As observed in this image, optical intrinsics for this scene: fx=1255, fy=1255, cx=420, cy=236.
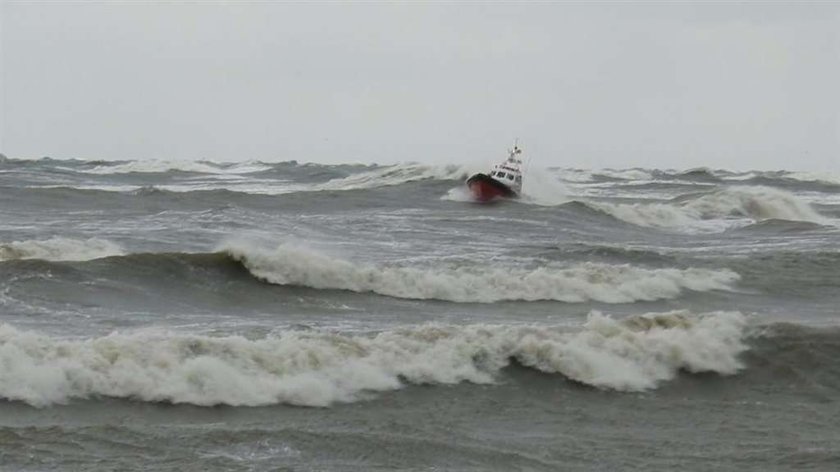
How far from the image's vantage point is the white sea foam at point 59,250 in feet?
70.4

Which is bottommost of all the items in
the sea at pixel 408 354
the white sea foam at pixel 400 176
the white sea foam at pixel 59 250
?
the sea at pixel 408 354

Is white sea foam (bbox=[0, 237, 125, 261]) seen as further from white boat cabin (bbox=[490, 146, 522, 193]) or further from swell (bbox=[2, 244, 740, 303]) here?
white boat cabin (bbox=[490, 146, 522, 193])

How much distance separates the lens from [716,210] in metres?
45.2

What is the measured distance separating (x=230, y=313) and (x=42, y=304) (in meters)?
2.60

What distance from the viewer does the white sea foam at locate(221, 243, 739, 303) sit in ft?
68.5

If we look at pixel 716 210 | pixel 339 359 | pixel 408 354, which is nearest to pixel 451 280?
pixel 408 354

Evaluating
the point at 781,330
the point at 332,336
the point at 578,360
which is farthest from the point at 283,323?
the point at 781,330

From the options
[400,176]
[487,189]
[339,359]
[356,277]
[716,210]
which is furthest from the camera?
[400,176]

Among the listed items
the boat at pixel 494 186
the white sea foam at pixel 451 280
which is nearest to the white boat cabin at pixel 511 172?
the boat at pixel 494 186

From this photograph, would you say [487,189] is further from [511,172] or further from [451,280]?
[451,280]

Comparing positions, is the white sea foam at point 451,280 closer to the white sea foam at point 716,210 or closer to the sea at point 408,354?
the sea at point 408,354

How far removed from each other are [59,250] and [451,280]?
7.11 m

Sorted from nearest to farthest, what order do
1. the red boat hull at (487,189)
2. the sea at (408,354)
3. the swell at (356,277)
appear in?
the sea at (408,354), the swell at (356,277), the red boat hull at (487,189)

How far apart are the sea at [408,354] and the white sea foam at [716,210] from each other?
32.1 ft
